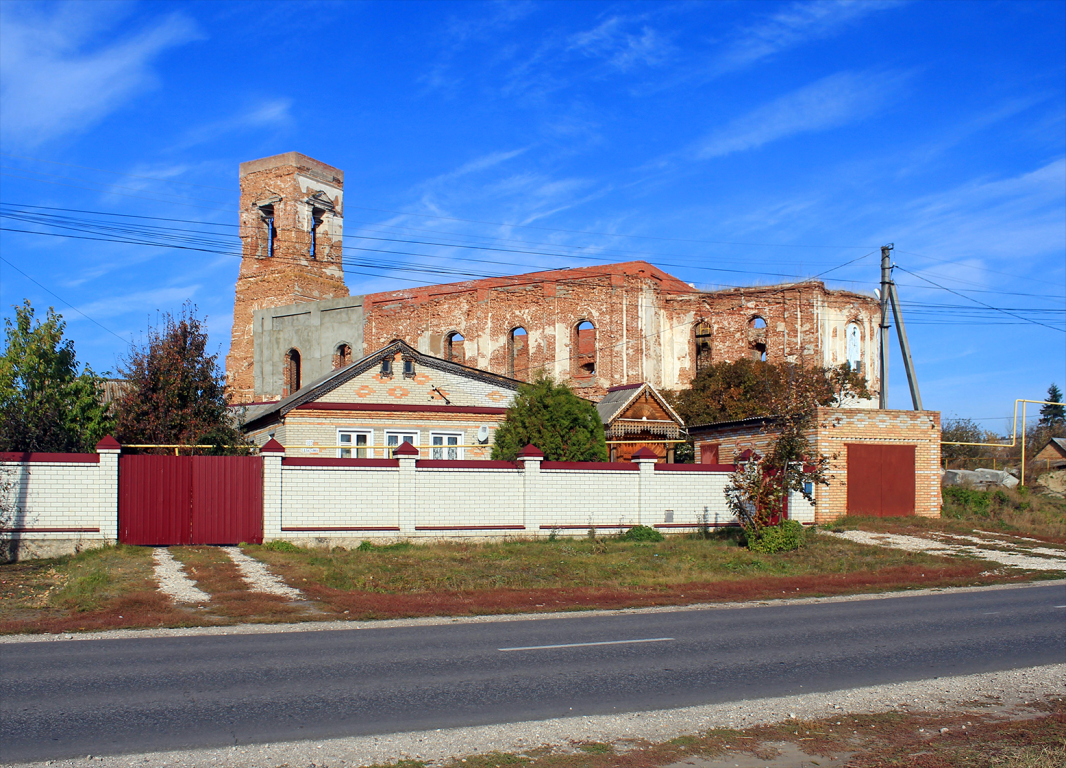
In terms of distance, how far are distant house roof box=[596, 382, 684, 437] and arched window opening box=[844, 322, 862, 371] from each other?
49.9ft

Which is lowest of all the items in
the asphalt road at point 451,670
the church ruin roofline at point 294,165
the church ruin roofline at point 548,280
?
the asphalt road at point 451,670

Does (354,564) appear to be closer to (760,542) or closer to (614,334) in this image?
(760,542)

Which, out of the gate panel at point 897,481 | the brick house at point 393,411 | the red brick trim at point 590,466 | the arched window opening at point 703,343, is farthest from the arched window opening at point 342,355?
the gate panel at point 897,481

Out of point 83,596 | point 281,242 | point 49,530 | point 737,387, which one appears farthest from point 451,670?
point 281,242

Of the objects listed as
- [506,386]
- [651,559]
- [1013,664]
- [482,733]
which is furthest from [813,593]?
[506,386]

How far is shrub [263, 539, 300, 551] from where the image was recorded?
19.6 metres

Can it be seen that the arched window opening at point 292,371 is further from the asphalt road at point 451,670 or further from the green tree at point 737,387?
the asphalt road at point 451,670

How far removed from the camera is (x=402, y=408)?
27422 millimetres

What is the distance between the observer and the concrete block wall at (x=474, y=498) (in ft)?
66.8

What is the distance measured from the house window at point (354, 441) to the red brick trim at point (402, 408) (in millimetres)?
720

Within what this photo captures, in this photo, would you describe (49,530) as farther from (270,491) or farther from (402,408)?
(402,408)

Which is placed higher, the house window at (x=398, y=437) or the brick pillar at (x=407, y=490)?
the house window at (x=398, y=437)

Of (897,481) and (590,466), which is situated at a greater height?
(590,466)

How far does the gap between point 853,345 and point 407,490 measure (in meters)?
31.5
